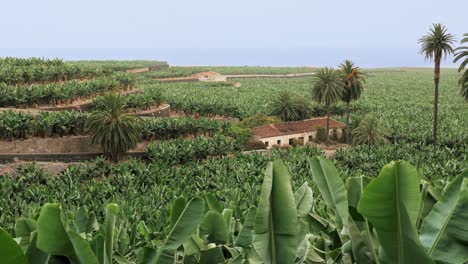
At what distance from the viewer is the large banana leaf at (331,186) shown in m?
5.21

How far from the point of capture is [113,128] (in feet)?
96.9

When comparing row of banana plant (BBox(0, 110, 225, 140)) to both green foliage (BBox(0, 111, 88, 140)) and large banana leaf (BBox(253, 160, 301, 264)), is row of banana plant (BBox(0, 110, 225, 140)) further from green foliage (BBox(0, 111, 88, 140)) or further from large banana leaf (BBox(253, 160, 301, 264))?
large banana leaf (BBox(253, 160, 301, 264))

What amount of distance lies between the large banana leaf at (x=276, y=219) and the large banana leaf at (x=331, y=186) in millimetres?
890

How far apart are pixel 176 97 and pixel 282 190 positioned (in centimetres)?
5252

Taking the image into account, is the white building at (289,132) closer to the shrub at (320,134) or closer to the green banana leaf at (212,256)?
the shrub at (320,134)

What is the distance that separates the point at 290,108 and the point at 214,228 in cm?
4264

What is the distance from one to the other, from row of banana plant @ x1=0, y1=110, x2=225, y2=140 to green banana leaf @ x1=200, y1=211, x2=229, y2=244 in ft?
87.9

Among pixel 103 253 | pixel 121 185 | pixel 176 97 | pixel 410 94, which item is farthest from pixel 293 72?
pixel 103 253

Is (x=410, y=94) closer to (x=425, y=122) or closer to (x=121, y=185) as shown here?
(x=425, y=122)

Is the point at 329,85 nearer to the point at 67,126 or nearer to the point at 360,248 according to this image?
the point at 67,126

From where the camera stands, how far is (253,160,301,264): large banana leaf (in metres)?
4.38

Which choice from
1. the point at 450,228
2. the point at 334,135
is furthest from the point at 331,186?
the point at 334,135

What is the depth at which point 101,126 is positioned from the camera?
2972 cm

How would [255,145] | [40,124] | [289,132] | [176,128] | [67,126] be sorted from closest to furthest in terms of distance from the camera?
1. [40,124]
2. [67,126]
3. [176,128]
4. [255,145]
5. [289,132]
